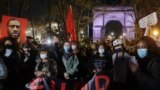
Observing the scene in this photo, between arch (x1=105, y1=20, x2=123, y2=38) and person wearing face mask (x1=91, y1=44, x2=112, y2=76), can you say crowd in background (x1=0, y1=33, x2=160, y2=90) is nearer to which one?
person wearing face mask (x1=91, y1=44, x2=112, y2=76)

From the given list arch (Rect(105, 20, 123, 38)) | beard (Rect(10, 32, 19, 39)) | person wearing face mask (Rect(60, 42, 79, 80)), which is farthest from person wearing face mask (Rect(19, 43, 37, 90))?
arch (Rect(105, 20, 123, 38))

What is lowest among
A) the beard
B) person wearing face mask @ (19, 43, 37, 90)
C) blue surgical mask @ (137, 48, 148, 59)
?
person wearing face mask @ (19, 43, 37, 90)

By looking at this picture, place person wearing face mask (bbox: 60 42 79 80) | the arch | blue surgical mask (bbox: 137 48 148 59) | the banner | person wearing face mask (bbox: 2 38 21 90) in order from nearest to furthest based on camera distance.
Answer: blue surgical mask (bbox: 137 48 148 59) < person wearing face mask (bbox: 2 38 21 90) < person wearing face mask (bbox: 60 42 79 80) < the banner < the arch

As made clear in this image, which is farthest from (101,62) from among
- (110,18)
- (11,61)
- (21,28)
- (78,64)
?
(110,18)

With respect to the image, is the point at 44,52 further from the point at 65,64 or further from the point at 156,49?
the point at 156,49

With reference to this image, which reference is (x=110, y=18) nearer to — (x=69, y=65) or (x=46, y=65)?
(x=69, y=65)

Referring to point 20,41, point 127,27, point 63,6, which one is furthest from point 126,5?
point 20,41

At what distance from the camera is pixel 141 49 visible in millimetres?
9523

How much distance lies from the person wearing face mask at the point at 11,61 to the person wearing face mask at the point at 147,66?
3648mm

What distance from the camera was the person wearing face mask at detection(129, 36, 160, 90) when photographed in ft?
28.2

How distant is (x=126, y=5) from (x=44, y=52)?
186 ft

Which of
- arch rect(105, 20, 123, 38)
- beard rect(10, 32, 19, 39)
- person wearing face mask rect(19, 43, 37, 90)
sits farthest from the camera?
arch rect(105, 20, 123, 38)

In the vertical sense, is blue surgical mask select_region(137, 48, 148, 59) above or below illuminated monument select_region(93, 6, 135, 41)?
below

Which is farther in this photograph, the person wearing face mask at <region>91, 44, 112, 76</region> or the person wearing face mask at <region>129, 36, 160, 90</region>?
the person wearing face mask at <region>91, 44, 112, 76</region>
